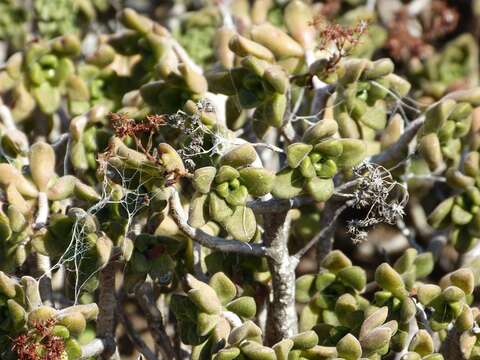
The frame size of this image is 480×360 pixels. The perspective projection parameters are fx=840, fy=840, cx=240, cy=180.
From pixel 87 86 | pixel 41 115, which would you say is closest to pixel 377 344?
pixel 87 86

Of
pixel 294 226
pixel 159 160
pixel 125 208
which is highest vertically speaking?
pixel 159 160

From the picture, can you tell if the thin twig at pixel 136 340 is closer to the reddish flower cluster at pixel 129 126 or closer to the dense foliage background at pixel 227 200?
the dense foliage background at pixel 227 200

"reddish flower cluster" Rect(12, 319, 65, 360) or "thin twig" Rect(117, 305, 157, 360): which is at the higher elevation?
"reddish flower cluster" Rect(12, 319, 65, 360)

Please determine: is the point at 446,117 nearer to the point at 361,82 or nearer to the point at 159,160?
the point at 361,82

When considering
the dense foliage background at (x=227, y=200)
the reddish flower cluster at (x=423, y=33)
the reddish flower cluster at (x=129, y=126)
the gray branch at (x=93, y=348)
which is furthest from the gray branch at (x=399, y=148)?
the reddish flower cluster at (x=423, y=33)

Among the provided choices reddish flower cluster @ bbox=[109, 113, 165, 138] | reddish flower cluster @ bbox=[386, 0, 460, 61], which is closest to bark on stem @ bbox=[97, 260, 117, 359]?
reddish flower cluster @ bbox=[109, 113, 165, 138]

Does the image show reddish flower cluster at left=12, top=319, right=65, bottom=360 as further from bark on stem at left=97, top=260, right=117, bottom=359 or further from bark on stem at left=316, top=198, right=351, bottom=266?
bark on stem at left=316, top=198, right=351, bottom=266

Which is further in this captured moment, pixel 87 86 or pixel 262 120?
pixel 87 86

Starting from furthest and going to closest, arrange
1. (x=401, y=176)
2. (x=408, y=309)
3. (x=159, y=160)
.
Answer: (x=401, y=176), (x=408, y=309), (x=159, y=160)
